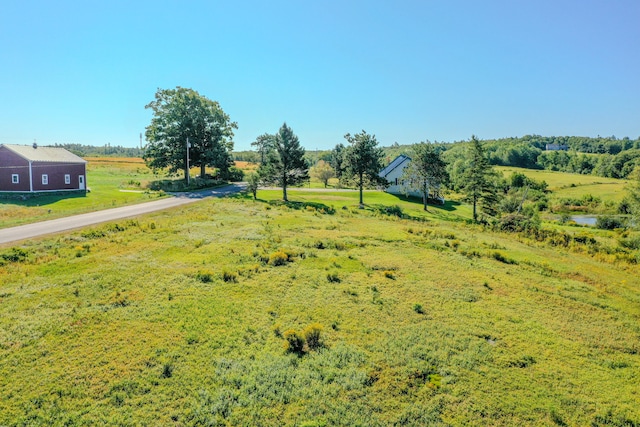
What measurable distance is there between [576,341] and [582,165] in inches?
6068

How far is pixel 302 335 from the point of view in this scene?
1107 centimetres

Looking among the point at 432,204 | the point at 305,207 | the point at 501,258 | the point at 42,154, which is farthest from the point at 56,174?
the point at 432,204

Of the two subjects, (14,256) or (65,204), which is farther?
(65,204)

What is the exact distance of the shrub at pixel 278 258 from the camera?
18.8m

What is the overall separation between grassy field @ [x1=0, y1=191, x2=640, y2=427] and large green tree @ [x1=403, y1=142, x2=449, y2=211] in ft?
94.8

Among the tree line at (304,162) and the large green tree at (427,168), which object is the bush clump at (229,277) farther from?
the large green tree at (427,168)

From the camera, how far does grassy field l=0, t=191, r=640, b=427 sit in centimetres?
816

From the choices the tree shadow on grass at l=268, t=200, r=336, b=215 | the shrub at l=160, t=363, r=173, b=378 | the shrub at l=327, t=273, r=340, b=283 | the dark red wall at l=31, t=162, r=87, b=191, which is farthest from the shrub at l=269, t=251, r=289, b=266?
the dark red wall at l=31, t=162, r=87, b=191

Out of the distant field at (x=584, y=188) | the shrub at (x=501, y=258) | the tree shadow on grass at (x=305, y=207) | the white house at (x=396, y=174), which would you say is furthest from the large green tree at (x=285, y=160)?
the distant field at (x=584, y=188)

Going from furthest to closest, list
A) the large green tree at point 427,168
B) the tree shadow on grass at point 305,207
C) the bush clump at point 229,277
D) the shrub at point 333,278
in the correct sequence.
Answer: the large green tree at point 427,168
the tree shadow on grass at point 305,207
the shrub at point 333,278
the bush clump at point 229,277

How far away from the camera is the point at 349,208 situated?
44750 mm

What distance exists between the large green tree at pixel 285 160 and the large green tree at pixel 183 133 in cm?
1626

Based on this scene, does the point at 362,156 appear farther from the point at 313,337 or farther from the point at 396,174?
the point at 313,337

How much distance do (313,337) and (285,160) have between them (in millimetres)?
38505
